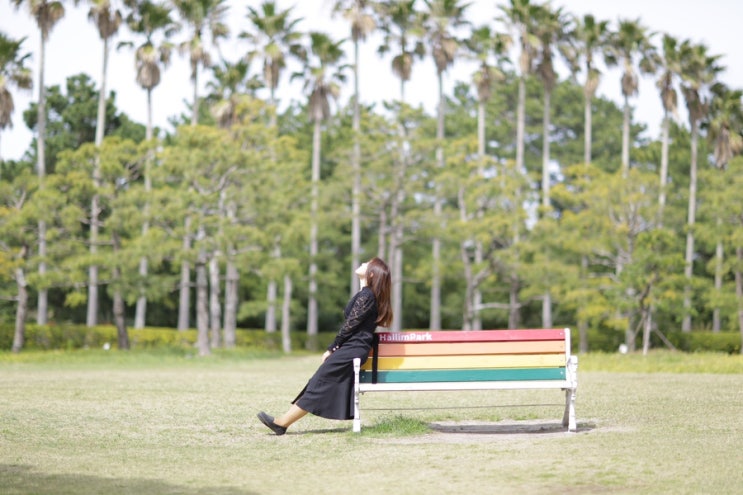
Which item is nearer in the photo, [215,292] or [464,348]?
[464,348]

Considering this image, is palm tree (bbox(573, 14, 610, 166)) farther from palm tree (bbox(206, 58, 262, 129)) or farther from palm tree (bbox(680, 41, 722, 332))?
palm tree (bbox(206, 58, 262, 129))

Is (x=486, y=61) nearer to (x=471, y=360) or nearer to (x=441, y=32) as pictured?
(x=441, y=32)

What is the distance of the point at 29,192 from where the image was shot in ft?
113

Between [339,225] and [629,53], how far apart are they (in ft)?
56.0

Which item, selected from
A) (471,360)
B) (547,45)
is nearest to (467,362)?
(471,360)

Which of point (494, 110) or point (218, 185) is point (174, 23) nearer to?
point (218, 185)

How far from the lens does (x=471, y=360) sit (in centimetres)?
908

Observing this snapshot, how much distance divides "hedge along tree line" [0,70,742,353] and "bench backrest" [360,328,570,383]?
21888 mm

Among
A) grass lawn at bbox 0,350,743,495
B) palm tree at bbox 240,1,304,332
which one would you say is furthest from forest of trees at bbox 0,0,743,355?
grass lawn at bbox 0,350,743,495

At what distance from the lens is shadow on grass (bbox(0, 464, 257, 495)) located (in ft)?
20.4

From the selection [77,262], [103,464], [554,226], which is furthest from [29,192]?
[103,464]

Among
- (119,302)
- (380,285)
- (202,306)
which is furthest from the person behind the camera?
(119,302)

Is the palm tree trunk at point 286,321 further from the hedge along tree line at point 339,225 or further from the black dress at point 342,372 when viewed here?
the black dress at point 342,372

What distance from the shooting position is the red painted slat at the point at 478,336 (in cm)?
908
